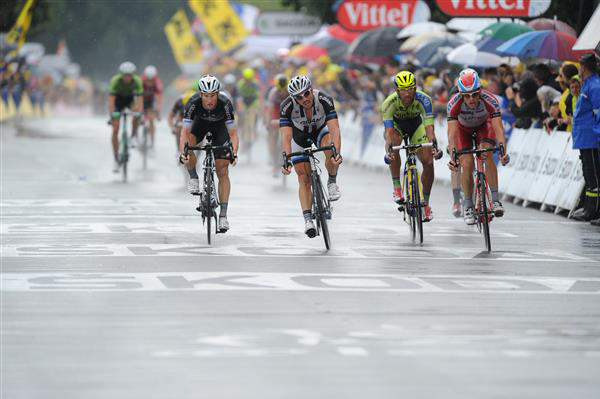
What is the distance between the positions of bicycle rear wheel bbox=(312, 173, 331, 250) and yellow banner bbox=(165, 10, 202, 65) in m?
65.0

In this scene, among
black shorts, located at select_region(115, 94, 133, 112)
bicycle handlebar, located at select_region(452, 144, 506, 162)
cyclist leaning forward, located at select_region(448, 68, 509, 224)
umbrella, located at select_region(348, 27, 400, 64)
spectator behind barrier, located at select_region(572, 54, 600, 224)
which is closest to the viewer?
bicycle handlebar, located at select_region(452, 144, 506, 162)

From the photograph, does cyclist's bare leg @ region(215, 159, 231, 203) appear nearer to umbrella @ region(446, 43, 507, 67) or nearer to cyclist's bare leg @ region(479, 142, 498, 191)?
cyclist's bare leg @ region(479, 142, 498, 191)

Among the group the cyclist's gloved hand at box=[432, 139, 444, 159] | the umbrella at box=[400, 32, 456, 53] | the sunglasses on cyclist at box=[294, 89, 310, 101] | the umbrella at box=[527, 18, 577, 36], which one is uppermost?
the umbrella at box=[527, 18, 577, 36]

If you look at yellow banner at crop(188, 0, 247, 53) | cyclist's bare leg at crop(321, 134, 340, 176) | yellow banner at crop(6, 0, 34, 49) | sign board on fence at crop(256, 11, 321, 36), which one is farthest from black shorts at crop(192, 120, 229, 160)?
yellow banner at crop(188, 0, 247, 53)

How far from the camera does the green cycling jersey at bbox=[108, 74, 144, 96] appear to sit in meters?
28.2

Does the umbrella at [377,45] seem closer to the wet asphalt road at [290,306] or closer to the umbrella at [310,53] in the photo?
the umbrella at [310,53]

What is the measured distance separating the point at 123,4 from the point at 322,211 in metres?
108

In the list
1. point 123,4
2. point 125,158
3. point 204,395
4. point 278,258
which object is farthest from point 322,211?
point 123,4

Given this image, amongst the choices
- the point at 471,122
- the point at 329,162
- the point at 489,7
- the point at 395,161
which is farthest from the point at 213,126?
the point at 489,7

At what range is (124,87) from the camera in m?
28.3

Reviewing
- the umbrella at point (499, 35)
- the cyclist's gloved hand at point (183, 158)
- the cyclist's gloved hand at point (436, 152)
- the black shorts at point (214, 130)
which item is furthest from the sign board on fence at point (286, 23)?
the cyclist's gloved hand at point (183, 158)

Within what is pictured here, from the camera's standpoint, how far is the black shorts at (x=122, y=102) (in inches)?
1119

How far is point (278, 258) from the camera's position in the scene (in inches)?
592

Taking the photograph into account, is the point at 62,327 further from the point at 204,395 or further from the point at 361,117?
the point at 361,117
